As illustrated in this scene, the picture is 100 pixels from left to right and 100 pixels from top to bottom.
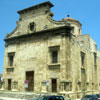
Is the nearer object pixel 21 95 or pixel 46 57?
pixel 21 95

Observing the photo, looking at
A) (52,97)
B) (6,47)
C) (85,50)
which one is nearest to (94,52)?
(85,50)

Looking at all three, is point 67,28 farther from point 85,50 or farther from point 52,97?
point 52,97

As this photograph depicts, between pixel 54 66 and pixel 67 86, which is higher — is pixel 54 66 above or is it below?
above

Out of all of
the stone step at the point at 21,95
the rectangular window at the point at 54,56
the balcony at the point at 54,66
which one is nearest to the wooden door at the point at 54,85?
the balcony at the point at 54,66

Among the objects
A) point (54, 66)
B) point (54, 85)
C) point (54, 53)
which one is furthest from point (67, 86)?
point (54, 53)

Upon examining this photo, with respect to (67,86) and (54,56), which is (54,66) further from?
(67,86)

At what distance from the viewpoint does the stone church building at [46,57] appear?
1020 inches

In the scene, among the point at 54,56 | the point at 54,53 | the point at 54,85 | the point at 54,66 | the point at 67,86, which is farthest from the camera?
the point at 54,53

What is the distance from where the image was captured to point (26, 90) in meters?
29.4

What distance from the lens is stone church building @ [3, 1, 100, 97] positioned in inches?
1020

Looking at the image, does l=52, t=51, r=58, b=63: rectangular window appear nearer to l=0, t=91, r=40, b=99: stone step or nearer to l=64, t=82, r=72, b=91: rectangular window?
l=64, t=82, r=72, b=91: rectangular window

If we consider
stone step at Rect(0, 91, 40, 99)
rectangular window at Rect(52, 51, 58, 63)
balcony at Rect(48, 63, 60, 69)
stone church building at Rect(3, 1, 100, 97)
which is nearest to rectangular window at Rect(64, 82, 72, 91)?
stone church building at Rect(3, 1, 100, 97)

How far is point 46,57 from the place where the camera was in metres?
27.7

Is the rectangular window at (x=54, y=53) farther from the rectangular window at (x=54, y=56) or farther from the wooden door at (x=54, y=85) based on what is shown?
the wooden door at (x=54, y=85)
